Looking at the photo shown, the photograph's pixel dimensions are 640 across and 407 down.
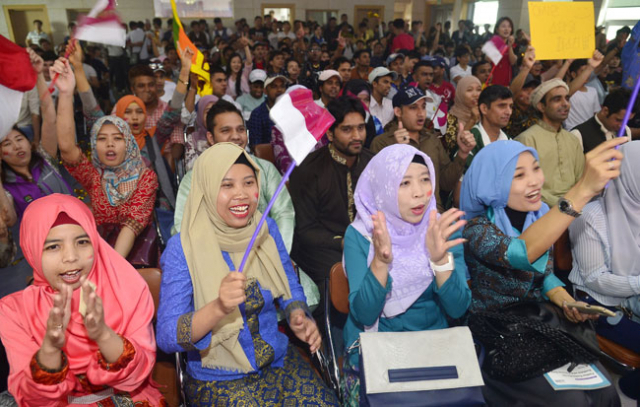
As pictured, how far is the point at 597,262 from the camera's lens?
230 centimetres

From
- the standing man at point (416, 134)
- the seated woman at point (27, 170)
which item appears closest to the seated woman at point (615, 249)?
the standing man at point (416, 134)

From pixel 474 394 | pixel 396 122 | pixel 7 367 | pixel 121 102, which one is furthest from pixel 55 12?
pixel 474 394

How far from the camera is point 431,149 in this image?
3732 millimetres

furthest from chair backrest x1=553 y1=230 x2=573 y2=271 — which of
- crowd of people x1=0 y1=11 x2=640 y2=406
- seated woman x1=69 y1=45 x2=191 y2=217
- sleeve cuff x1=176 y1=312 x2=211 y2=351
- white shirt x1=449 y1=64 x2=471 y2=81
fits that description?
white shirt x1=449 y1=64 x2=471 y2=81

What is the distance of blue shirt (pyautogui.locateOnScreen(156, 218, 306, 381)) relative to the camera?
170cm

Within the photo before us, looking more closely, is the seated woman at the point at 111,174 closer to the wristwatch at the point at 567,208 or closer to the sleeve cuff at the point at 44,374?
the sleeve cuff at the point at 44,374

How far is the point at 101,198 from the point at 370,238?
5.88 feet

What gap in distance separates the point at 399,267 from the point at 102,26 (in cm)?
225

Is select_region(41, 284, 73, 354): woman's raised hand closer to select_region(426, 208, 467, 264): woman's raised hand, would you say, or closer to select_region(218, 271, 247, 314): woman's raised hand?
select_region(218, 271, 247, 314): woman's raised hand

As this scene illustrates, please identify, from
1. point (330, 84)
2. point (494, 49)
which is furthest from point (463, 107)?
point (330, 84)

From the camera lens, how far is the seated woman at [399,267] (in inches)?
70.6

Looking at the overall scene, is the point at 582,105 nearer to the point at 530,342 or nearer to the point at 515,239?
the point at 515,239

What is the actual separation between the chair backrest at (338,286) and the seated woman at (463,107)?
252cm

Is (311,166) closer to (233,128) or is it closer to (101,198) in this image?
(233,128)
